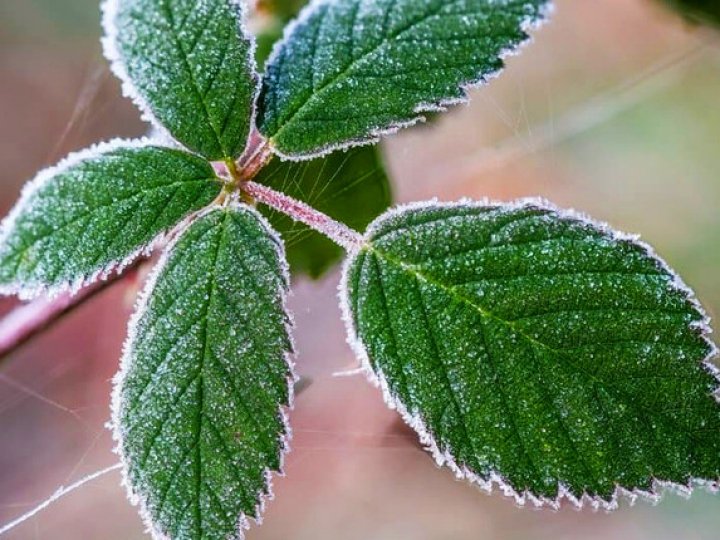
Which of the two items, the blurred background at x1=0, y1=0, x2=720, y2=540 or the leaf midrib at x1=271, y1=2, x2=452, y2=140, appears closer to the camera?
the leaf midrib at x1=271, y1=2, x2=452, y2=140

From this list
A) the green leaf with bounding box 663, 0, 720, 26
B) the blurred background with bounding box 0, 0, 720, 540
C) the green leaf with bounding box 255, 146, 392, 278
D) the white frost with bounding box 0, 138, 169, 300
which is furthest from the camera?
the blurred background with bounding box 0, 0, 720, 540

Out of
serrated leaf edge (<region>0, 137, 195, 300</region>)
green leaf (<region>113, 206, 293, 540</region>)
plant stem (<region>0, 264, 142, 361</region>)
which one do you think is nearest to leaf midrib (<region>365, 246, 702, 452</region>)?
green leaf (<region>113, 206, 293, 540</region>)

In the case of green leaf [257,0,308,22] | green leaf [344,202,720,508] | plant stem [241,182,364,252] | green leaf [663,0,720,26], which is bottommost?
green leaf [344,202,720,508]

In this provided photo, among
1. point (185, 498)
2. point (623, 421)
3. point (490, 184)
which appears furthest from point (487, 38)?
point (490, 184)

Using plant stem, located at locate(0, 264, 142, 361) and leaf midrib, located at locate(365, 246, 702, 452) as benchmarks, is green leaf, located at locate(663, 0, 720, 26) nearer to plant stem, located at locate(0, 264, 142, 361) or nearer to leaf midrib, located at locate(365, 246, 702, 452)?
leaf midrib, located at locate(365, 246, 702, 452)

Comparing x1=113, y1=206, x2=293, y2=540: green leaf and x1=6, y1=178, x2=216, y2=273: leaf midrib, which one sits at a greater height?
x1=6, y1=178, x2=216, y2=273: leaf midrib

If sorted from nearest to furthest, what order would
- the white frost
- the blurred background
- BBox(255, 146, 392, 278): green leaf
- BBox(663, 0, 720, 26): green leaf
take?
the white frost, BBox(255, 146, 392, 278): green leaf, BBox(663, 0, 720, 26): green leaf, the blurred background

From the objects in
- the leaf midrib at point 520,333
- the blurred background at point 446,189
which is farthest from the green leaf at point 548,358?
the blurred background at point 446,189

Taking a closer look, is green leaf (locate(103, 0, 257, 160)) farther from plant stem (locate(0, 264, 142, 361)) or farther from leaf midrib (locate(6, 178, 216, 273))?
plant stem (locate(0, 264, 142, 361))
